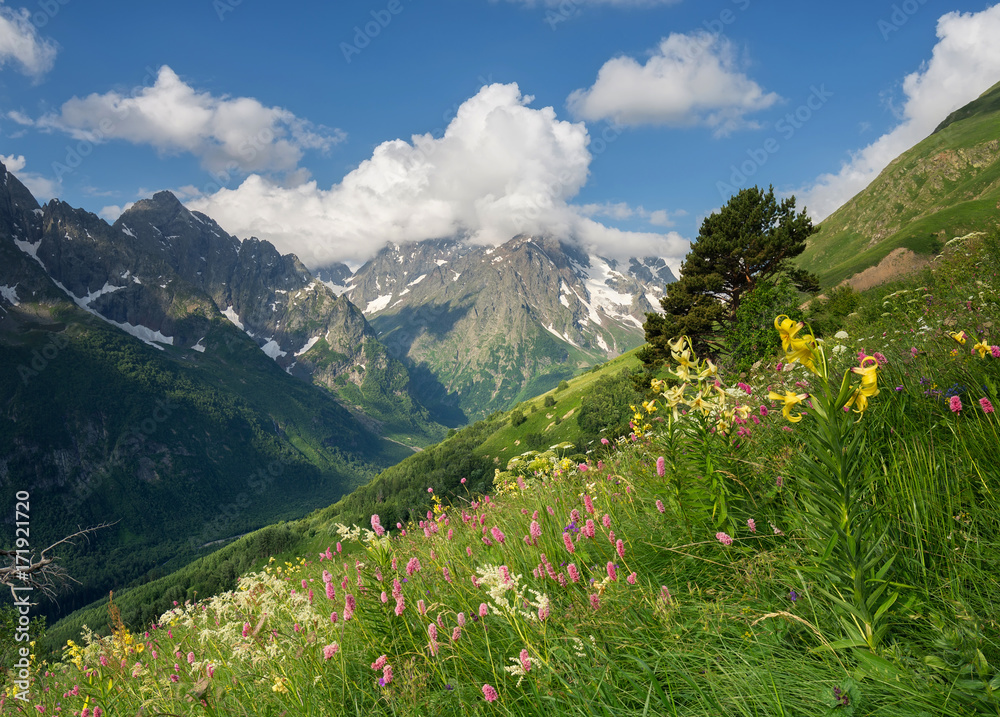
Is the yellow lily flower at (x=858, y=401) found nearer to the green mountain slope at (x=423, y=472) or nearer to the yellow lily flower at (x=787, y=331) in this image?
the yellow lily flower at (x=787, y=331)

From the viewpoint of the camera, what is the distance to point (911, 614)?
2459 mm

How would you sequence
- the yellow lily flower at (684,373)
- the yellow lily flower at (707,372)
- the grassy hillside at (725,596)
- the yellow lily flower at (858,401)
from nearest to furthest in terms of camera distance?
the yellow lily flower at (858,401) < the grassy hillside at (725,596) < the yellow lily flower at (707,372) < the yellow lily flower at (684,373)

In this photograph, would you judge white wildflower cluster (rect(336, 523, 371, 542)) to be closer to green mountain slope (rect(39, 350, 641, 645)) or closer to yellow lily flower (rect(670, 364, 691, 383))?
yellow lily flower (rect(670, 364, 691, 383))

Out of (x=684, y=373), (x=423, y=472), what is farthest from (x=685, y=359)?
(x=423, y=472)

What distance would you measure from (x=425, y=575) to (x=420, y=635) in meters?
1.20

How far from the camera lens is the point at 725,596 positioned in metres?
3.20

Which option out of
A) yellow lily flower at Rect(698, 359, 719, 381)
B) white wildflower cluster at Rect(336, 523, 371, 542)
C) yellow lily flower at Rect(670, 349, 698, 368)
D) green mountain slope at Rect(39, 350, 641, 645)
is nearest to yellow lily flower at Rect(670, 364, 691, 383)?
yellow lily flower at Rect(670, 349, 698, 368)

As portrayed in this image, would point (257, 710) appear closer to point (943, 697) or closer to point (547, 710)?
point (547, 710)

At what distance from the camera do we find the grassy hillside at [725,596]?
93.2 inches

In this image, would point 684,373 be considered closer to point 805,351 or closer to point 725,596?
point 725,596

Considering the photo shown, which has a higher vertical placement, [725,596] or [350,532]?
[350,532]

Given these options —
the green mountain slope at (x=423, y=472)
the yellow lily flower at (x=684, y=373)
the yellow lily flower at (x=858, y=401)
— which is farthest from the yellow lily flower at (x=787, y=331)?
the green mountain slope at (x=423, y=472)

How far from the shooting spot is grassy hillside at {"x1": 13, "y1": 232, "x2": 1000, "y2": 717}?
7.77 ft

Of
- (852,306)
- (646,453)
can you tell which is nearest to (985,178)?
(852,306)
